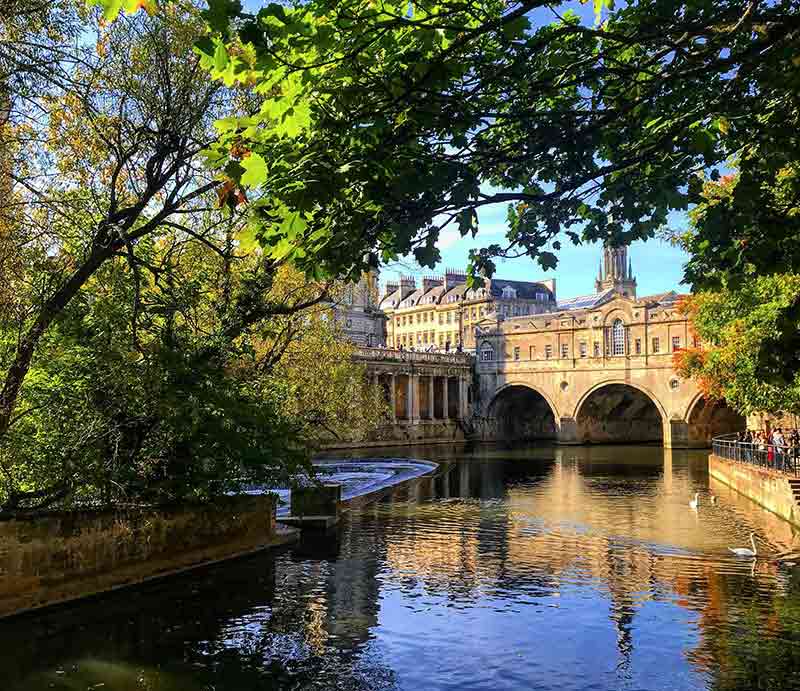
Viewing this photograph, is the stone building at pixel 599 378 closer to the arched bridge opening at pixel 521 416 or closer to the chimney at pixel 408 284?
the arched bridge opening at pixel 521 416

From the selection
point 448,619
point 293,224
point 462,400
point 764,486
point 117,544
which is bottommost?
point 448,619

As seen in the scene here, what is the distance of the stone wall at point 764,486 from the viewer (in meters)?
24.6

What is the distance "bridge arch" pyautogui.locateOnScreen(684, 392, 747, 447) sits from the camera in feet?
228

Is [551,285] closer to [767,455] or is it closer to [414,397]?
[414,397]

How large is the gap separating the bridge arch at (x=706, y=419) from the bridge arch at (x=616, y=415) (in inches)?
204

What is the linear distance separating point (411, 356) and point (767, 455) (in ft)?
175

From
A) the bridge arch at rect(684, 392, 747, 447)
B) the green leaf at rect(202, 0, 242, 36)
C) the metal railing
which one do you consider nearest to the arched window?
the bridge arch at rect(684, 392, 747, 447)

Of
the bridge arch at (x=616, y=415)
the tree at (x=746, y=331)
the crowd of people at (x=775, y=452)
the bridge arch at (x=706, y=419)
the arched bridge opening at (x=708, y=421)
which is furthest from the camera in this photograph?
the bridge arch at (x=616, y=415)

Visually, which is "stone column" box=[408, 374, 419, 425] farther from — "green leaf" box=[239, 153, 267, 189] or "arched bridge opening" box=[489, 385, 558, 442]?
"green leaf" box=[239, 153, 267, 189]

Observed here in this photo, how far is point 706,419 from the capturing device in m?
70.9

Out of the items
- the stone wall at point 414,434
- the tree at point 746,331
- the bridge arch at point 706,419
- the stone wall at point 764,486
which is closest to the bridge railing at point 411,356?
the stone wall at point 414,434

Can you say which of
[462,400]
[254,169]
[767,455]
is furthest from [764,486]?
[462,400]

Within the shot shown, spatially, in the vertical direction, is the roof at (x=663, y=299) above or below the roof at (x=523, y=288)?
below

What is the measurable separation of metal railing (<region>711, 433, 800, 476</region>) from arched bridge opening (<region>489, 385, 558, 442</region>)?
157 feet
